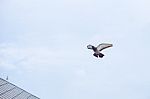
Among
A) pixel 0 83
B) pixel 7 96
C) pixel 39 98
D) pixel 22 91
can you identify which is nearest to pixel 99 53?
pixel 7 96

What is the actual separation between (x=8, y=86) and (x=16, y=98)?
4252 mm

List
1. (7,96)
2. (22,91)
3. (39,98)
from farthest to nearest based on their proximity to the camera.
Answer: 1. (39,98)
2. (22,91)
3. (7,96)

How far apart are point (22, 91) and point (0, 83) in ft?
15.1

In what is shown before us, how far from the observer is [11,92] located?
124 feet

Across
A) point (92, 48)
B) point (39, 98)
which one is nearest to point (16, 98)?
point (39, 98)

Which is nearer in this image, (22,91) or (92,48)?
(92,48)

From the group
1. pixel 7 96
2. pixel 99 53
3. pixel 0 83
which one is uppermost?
pixel 0 83

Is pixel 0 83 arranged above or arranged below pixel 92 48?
above

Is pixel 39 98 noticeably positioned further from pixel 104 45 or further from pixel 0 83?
pixel 104 45

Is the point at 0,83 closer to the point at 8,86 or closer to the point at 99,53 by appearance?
the point at 8,86

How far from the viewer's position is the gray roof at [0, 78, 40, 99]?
35013mm

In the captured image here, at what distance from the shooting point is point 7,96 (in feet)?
114

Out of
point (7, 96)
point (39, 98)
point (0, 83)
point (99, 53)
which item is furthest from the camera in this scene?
point (39, 98)

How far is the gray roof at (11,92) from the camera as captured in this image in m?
35.0
